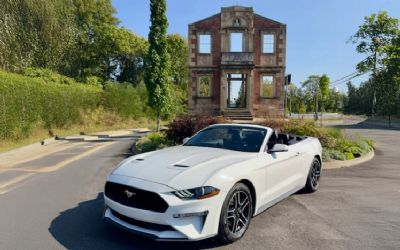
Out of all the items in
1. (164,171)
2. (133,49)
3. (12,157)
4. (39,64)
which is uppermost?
(133,49)

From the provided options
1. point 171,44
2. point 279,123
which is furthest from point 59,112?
point 171,44

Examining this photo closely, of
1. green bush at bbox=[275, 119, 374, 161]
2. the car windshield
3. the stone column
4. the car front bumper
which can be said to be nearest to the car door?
the car windshield

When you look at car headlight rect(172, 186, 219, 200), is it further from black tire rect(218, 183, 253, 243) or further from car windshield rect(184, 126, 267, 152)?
car windshield rect(184, 126, 267, 152)

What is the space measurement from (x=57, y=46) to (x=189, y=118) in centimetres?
1612

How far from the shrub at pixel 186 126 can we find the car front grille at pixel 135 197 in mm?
7593

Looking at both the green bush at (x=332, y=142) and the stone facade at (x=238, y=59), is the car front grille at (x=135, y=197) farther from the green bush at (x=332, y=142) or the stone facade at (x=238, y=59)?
the stone facade at (x=238, y=59)

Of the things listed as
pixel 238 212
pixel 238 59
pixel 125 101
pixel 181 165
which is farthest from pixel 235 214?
pixel 125 101

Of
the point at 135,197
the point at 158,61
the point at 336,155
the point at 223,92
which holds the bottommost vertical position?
the point at 336,155

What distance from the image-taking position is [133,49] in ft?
152

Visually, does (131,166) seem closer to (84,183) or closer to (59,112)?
(84,183)

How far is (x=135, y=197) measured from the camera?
14.6 feet

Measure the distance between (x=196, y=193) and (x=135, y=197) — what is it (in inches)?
29.4

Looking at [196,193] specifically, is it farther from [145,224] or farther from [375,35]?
[375,35]

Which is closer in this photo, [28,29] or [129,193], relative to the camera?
[129,193]
